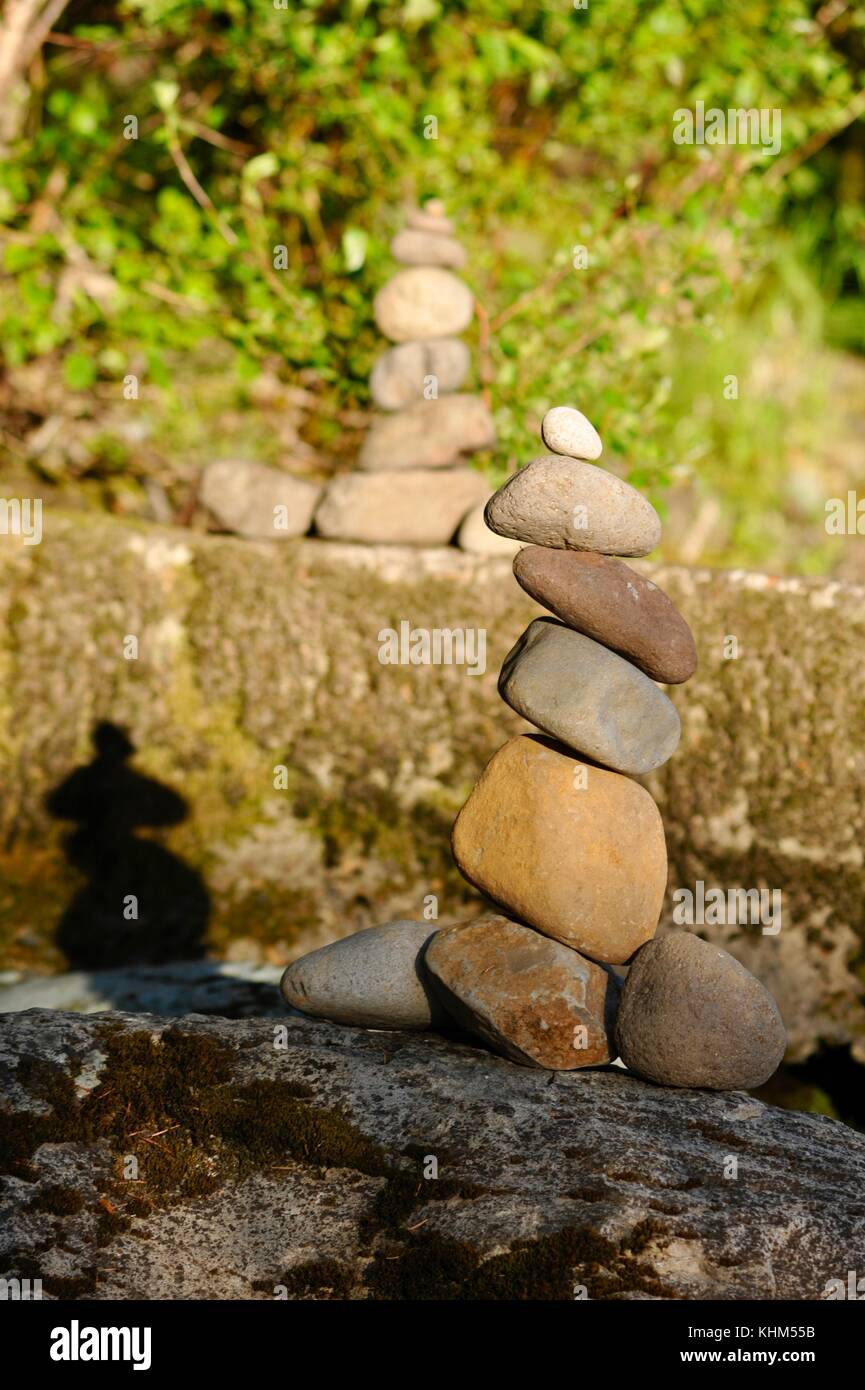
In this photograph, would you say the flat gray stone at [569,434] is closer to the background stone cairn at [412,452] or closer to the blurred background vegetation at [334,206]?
the background stone cairn at [412,452]

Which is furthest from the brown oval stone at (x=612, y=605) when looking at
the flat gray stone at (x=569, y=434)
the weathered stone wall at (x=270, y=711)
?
the weathered stone wall at (x=270, y=711)

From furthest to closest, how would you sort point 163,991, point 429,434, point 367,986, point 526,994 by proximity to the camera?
point 429,434, point 163,991, point 367,986, point 526,994

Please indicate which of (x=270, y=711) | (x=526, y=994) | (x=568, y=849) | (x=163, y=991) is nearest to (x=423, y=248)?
(x=270, y=711)

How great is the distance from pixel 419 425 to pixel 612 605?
1796mm

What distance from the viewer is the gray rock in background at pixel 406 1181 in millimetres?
2338

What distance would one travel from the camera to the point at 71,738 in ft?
15.0

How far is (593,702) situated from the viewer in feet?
9.82

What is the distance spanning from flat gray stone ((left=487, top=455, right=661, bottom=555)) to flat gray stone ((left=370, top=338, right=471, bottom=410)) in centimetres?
168

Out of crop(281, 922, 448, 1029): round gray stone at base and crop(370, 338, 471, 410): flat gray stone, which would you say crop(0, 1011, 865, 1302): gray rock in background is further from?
crop(370, 338, 471, 410): flat gray stone

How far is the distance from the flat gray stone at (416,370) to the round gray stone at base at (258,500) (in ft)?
1.45

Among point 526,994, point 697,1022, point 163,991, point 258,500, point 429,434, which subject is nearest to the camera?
point 697,1022

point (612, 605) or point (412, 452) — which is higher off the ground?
point (412, 452)

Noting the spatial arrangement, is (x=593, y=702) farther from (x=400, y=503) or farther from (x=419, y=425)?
(x=419, y=425)

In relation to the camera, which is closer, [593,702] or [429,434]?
[593,702]
